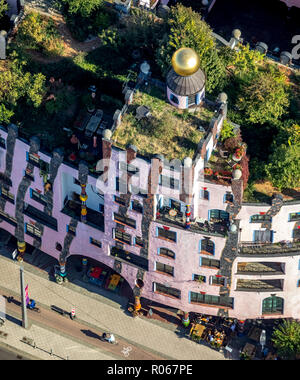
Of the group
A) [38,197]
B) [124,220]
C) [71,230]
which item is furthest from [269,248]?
[38,197]

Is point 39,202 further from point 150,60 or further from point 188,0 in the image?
point 188,0

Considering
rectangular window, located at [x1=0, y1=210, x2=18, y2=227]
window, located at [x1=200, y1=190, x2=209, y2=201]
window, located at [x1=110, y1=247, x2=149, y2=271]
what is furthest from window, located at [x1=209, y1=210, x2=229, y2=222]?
rectangular window, located at [x1=0, y1=210, x2=18, y2=227]

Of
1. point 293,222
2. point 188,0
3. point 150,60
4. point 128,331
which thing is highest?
point 188,0

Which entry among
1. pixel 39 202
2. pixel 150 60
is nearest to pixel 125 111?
pixel 150 60

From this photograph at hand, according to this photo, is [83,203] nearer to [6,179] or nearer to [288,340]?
[6,179]

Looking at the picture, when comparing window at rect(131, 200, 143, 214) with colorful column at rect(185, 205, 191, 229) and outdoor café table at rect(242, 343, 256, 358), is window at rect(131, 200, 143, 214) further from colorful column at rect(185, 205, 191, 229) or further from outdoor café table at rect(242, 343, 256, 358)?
outdoor café table at rect(242, 343, 256, 358)

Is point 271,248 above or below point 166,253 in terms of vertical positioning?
above

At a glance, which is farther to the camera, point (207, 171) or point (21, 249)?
point (21, 249)
